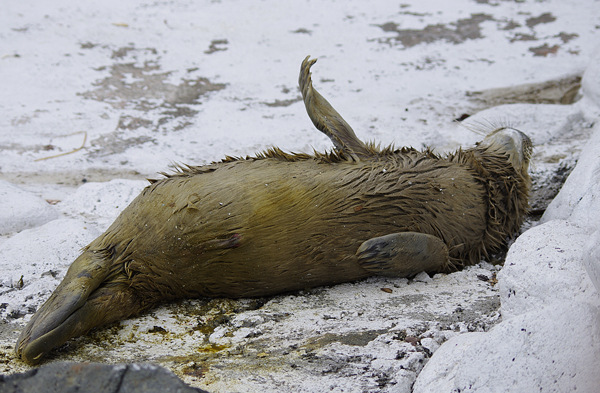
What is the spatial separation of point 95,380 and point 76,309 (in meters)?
1.14

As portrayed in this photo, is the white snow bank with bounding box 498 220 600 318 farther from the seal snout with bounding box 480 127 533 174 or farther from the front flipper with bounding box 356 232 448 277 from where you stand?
the seal snout with bounding box 480 127 533 174

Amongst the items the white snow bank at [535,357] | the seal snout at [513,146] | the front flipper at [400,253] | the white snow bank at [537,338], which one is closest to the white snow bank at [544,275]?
the white snow bank at [537,338]

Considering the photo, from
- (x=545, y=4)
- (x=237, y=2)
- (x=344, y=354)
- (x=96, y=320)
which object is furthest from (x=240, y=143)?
(x=545, y=4)

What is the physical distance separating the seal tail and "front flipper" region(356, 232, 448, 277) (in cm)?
135

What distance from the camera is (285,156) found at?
328cm

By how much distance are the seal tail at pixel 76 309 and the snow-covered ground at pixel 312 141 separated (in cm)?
9

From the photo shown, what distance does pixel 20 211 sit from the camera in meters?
3.62

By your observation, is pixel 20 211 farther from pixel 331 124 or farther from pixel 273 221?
pixel 331 124

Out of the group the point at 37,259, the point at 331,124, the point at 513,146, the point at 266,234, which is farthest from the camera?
the point at 513,146

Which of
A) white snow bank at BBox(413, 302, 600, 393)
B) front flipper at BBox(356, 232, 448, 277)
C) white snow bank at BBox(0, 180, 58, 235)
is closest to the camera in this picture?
white snow bank at BBox(413, 302, 600, 393)

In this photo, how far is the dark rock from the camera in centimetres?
158

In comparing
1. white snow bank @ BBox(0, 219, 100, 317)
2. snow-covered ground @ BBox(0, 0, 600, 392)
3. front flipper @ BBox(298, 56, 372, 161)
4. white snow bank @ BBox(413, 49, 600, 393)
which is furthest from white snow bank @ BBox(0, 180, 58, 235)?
white snow bank @ BBox(413, 49, 600, 393)

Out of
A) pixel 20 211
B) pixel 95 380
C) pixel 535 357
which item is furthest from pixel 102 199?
pixel 535 357

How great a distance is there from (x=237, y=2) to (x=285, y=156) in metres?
5.33
